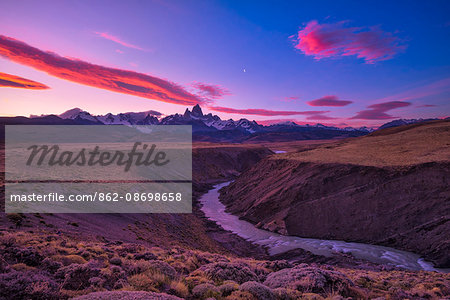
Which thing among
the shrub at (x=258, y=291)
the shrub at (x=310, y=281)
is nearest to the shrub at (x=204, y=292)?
the shrub at (x=258, y=291)

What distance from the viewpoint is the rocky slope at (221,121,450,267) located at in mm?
26391

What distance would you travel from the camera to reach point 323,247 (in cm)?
2717

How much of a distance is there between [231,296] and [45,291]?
5.42 metres

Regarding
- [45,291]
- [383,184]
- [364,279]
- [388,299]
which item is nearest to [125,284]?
[45,291]

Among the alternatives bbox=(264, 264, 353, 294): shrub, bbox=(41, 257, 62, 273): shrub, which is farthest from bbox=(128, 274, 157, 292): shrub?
bbox=(264, 264, 353, 294): shrub

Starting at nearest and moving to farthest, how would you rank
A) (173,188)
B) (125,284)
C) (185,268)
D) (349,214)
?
(125,284) → (185,268) → (349,214) → (173,188)

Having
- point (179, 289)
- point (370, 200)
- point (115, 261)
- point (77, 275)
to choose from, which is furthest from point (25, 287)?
point (370, 200)

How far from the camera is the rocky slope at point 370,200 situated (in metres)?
26.4

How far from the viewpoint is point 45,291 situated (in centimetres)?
696

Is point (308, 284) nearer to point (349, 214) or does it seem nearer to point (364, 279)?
point (364, 279)

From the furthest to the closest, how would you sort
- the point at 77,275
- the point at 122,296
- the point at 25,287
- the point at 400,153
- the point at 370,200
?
the point at 400,153, the point at 370,200, the point at 77,275, the point at 25,287, the point at 122,296

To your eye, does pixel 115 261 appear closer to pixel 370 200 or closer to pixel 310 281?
pixel 310 281

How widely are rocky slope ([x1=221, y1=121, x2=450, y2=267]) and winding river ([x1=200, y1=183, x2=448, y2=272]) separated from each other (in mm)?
1030

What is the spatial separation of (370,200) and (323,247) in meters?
9.47
